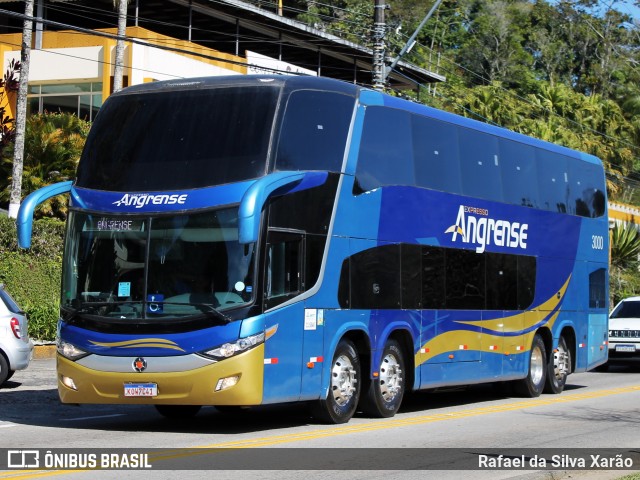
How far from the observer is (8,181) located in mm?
35625

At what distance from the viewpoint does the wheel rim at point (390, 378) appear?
1603cm

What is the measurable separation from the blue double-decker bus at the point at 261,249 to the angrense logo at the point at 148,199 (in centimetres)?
2

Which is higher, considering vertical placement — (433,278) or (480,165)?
(480,165)

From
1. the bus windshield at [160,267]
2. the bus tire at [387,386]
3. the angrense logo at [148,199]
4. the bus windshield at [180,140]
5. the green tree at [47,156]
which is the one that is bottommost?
the bus tire at [387,386]

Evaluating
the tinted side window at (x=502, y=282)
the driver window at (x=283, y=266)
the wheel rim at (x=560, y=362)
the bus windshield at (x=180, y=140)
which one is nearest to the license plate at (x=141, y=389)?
the driver window at (x=283, y=266)

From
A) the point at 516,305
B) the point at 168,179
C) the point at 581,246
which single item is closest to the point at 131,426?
the point at 168,179

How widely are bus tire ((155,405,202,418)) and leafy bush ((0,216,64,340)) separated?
1317 cm

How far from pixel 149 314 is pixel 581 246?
37.8 feet

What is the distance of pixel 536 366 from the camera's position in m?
21.0

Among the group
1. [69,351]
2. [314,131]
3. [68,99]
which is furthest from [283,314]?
[68,99]

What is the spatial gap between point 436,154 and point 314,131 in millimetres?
3418

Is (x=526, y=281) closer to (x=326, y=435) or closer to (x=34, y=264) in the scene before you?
(x=326, y=435)

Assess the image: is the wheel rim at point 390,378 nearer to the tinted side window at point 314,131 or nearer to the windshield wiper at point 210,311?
the tinted side window at point 314,131

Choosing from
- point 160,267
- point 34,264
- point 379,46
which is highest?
point 379,46
